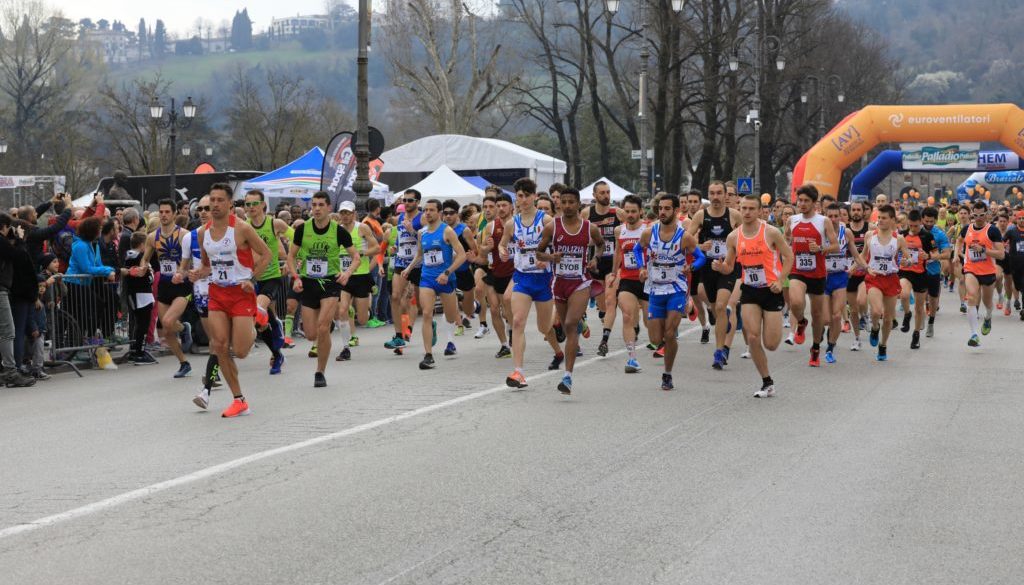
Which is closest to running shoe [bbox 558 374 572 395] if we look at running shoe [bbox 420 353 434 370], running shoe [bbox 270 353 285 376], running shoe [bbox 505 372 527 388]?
running shoe [bbox 505 372 527 388]

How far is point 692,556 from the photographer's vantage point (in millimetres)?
6039

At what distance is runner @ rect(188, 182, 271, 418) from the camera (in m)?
10.5

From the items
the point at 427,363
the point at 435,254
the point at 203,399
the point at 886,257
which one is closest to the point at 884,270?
the point at 886,257

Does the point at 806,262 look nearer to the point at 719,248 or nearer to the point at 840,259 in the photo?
the point at 840,259

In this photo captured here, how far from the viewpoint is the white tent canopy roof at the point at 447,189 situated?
3269cm

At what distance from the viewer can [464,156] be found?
42.4 metres

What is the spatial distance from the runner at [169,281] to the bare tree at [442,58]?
3747 centimetres

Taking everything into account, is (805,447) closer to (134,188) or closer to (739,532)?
(739,532)

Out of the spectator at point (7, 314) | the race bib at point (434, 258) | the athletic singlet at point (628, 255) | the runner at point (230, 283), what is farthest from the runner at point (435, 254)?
the spectator at point (7, 314)

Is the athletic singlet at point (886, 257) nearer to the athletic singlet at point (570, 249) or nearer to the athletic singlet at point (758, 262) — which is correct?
the athletic singlet at point (758, 262)

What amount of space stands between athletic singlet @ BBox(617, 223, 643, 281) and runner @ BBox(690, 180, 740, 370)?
72cm

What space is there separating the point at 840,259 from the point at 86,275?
8.87 m

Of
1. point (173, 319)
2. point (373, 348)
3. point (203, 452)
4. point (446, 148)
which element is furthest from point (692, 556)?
point (446, 148)

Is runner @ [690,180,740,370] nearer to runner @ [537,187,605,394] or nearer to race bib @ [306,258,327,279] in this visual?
runner @ [537,187,605,394]
